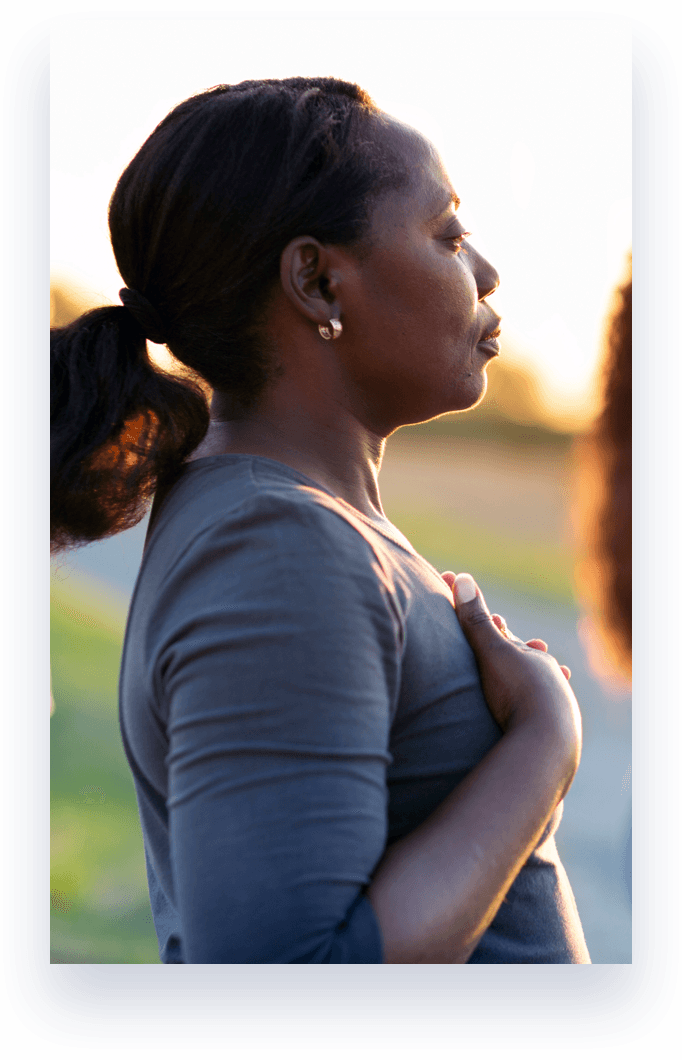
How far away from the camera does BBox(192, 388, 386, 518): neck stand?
0.92 m

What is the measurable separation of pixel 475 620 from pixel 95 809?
486cm

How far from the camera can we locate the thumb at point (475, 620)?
920 millimetres

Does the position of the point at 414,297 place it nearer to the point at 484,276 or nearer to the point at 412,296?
the point at 412,296

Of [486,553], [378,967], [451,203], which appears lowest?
[486,553]

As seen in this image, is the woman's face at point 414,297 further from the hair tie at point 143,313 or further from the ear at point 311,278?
the hair tie at point 143,313

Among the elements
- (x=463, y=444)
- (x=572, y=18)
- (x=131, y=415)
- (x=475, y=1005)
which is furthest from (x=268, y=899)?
(x=463, y=444)

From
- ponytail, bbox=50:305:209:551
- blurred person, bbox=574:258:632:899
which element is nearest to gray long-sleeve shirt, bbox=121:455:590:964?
ponytail, bbox=50:305:209:551

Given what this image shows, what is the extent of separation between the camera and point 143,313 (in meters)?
0.98

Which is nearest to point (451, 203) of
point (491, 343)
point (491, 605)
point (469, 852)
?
point (491, 343)

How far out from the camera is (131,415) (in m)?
0.94

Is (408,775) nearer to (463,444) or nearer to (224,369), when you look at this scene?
(224,369)

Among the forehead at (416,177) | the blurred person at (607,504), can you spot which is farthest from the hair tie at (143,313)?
the blurred person at (607,504)

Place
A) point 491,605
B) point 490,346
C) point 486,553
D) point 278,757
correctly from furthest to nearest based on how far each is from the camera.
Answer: point 486,553 → point 491,605 → point 490,346 → point 278,757

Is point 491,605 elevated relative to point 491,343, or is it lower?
lower
